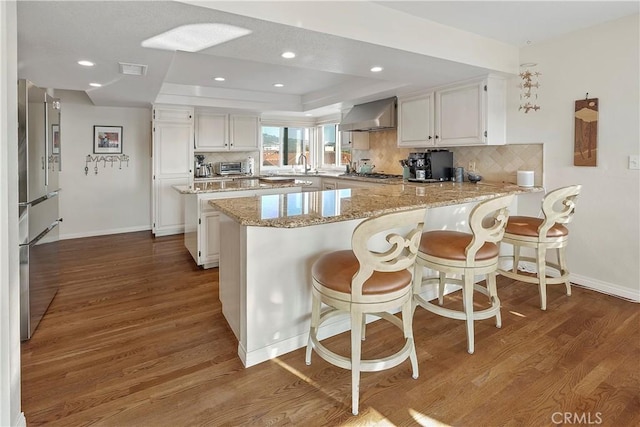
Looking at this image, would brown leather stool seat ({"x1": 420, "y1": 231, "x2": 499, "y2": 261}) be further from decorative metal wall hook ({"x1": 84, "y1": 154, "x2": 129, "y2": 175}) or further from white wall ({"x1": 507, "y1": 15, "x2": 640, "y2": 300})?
decorative metal wall hook ({"x1": 84, "y1": 154, "x2": 129, "y2": 175})

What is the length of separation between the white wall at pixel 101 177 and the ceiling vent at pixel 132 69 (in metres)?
2.52

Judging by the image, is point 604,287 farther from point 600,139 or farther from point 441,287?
point 441,287

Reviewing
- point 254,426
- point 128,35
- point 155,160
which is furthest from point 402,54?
point 155,160

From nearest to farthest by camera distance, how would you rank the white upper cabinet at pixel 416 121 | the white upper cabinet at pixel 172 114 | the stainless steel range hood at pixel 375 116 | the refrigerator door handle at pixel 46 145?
1. the refrigerator door handle at pixel 46 145
2. the white upper cabinet at pixel 416 121
3. the stainless steel range hood at pixel 375 116
4. the white upper cabinet at pixel 172 114

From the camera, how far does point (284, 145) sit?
300 inches

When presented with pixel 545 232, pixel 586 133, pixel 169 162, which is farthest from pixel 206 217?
pixel 586 133

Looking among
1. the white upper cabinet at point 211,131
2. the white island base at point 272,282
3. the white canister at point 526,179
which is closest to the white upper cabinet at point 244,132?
the white upper cabinet at point 211,131

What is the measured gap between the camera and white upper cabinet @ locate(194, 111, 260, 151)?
6.16 meters

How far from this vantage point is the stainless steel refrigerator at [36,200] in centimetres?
230

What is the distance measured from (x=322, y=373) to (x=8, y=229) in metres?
1.60

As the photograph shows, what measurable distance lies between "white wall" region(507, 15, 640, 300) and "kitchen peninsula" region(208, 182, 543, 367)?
166cm

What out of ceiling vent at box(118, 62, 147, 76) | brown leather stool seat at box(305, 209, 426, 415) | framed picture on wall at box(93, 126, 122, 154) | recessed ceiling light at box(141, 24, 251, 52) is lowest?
brown leather stool seat at box(305, 209, 426, 415)

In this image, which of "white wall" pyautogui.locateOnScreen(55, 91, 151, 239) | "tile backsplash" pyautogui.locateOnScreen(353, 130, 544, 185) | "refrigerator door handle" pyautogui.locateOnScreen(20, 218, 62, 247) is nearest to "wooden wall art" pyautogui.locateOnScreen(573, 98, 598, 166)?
"tile backsplash" pyautogui.locateOnScreen(353, 130, 544, 185)

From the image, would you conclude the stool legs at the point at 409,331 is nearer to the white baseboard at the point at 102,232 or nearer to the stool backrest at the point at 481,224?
the stool backrest at the point at 481,224
